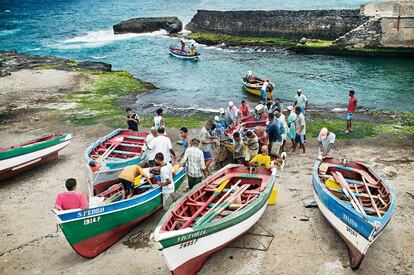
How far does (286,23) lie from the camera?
43.7m

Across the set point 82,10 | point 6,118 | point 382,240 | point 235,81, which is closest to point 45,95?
point 6,118

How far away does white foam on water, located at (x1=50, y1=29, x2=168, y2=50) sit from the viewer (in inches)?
1965

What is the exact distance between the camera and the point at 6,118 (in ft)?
65.3

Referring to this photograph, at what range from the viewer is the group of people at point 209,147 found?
31.4ft

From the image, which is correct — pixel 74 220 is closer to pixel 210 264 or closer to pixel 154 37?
pixel 210 264

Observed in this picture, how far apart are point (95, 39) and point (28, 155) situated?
44486 mm

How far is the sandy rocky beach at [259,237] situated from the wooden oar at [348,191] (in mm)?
918

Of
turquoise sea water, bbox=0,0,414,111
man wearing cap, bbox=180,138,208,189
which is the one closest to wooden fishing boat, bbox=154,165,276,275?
man wearing cap, bbox=180,138,208,189

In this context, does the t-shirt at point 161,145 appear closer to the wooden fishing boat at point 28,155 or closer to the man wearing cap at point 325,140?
the man wearing cap at point 325,140

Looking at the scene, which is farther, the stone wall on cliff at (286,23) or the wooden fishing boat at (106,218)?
the stone wall on cliff at (286,23)

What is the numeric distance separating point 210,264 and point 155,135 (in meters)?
4.17

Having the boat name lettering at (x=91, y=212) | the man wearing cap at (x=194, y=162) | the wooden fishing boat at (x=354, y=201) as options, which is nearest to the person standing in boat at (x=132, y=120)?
the man wearing cap at (x=194, y=162)

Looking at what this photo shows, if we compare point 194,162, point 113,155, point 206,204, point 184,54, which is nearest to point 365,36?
point 184,54

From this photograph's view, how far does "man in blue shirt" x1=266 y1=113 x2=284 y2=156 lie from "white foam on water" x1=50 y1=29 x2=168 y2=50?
1606 inches
